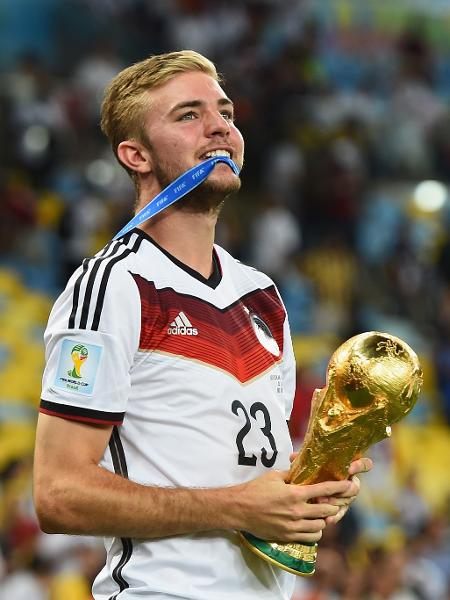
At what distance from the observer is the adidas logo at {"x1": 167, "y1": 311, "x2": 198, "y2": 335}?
8.62 ft

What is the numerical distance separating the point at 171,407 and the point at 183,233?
1.57 ft

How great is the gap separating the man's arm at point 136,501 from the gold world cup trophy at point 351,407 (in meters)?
0.06

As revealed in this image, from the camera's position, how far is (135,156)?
2916mm

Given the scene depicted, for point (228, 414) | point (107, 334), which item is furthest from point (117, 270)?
point (228, 414)

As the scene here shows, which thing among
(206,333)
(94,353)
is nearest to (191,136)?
(206,333)

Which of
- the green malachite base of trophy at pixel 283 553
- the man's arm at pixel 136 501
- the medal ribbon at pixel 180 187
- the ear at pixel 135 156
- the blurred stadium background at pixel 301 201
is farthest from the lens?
the blurred stadium background at pixel 301 201

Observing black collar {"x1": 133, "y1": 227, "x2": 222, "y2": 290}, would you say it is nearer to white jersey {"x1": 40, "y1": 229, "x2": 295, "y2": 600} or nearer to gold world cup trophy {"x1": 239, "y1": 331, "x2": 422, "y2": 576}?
white jersey {"x1": 40, "y1": 229, "x2": 295, "y2": 600}

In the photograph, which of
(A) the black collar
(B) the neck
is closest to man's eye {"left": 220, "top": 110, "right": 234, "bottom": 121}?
(B) the neck

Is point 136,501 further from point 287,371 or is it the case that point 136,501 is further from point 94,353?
point 287,371

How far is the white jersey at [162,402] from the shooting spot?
251 centimetres

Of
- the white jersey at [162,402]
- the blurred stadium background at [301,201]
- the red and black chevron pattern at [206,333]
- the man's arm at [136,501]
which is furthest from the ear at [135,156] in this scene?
the blurred stadium background at [301,201]

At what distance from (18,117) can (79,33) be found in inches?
84.1

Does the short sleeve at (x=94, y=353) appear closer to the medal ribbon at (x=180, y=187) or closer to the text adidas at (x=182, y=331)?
the text adidas at (x=182, y=331)

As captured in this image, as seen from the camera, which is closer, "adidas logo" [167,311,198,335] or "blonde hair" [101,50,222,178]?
"adidas logo" [167,311,198,335]
